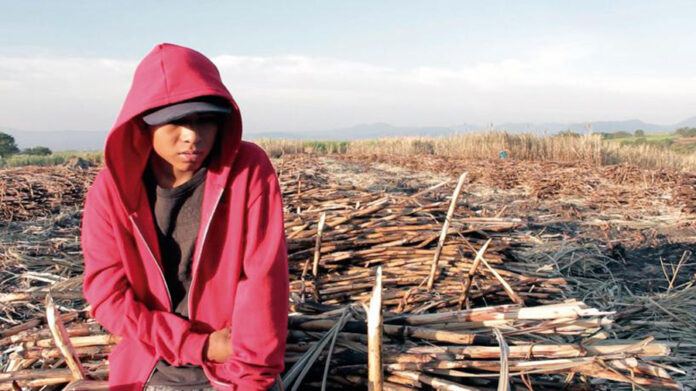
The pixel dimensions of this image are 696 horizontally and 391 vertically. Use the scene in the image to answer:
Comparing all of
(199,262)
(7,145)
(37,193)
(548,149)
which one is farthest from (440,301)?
(7,145)

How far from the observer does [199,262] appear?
4.80 ft

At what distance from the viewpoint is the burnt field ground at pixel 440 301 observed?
1602 mm

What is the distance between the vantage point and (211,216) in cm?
145

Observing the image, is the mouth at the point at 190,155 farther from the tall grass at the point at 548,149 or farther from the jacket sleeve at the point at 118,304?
the tall grass at the point at 548,149

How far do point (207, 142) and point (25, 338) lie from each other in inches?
47.2

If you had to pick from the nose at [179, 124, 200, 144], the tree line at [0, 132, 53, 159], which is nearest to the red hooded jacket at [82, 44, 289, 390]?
the nose at [179, 124, 200, 144]

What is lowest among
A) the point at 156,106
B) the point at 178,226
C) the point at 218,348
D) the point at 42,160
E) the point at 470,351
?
the point at 42,160

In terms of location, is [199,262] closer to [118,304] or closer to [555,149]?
[118,304]

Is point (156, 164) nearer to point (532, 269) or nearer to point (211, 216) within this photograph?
point (211, 216)

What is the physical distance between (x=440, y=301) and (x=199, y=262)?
1.37m

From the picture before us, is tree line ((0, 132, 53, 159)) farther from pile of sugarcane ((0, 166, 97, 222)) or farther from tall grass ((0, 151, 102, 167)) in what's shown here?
pile of sugarcane ((0, 166, 97, 222))

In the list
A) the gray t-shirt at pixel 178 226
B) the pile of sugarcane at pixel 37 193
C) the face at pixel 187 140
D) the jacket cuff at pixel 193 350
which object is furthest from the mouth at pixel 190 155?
the pile of sugarcane at pixel 37 193

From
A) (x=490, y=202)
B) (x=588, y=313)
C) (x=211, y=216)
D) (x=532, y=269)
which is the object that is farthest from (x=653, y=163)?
(x=211, y=216)

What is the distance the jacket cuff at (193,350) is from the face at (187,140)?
1.69 feet
